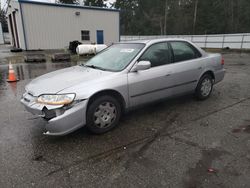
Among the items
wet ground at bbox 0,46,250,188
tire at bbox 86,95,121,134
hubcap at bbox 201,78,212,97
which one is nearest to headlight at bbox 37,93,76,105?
tire at bbox 86,95,121,134

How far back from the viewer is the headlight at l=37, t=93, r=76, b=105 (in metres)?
2.96

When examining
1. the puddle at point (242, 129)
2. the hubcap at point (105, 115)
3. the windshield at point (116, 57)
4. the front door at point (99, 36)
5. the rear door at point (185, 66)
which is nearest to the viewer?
the hubcap at point (105, 115)

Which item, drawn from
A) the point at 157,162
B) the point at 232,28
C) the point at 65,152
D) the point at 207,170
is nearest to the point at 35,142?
the point at 65,152

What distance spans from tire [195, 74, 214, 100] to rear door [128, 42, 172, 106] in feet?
3.54

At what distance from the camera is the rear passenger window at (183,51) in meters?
4.46

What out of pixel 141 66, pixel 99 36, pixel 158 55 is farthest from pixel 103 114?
pixel 99 36

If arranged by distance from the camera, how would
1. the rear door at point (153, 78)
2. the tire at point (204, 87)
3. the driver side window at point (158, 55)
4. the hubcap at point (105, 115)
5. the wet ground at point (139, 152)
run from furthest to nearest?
the tire at point (204, 87) < the driver side window at point (158, 55) < the rear door at point (153, 78) < the hubcap at point (105, 115) < the wet ground at point (139, 152)

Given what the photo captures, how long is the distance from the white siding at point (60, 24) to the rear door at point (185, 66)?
1859cm

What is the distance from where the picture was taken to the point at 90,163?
2.71m

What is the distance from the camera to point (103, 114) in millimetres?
3428

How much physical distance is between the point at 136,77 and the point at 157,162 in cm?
159

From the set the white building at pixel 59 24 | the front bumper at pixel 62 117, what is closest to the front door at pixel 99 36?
the white building at pixel 59 24

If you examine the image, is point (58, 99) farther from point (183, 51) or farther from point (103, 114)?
point (183, 51)

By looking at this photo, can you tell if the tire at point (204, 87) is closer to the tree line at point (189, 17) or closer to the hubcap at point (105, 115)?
the hubcap at point (105, 115)
